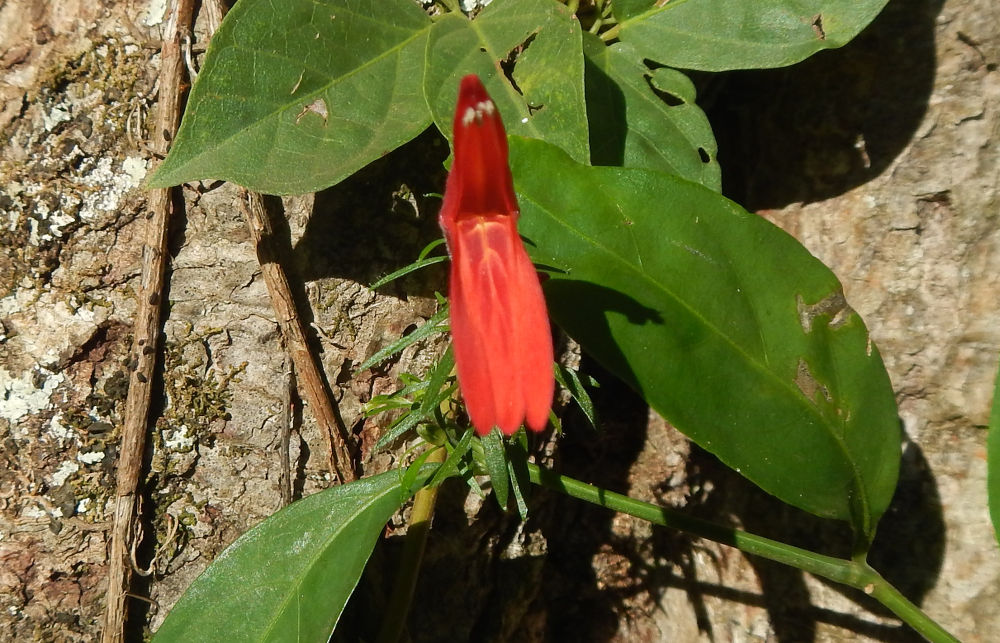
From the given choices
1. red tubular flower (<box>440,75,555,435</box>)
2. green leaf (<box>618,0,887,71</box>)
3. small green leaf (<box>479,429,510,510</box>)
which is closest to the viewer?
red tubular flower (<box>440,75,555,435</box>)

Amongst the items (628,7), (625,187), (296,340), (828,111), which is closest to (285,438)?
(296,340)

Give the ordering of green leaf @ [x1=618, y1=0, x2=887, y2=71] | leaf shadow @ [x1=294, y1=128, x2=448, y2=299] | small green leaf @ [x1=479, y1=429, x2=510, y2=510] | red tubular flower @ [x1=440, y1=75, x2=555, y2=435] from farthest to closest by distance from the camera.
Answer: leaf shadow @ [x1=294, y1=128, x2=448, y2=299] → green leaf @ [x1=618, y1=0, x2=887, y2=71] → small green leaf @ [x1=479, y1=429, x2=510, y2=510] → red tubular flower @ [x1=440, y1=75, x2=555, y2=435]

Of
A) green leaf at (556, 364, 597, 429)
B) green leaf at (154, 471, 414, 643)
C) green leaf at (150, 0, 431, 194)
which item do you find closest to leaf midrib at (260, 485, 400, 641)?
green leaf at (154, 471, 414, 643)

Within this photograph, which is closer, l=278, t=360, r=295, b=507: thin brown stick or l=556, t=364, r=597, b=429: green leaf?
l=556, t=364, r=597, b=429: green leaf

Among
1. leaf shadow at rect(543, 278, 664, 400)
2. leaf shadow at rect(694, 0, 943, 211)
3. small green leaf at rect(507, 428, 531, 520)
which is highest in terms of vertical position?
leaf shadow at rect(694, 0, 943, 211)

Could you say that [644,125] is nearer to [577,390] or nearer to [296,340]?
[577,390]

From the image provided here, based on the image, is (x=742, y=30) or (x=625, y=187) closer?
(x=625, y=187)

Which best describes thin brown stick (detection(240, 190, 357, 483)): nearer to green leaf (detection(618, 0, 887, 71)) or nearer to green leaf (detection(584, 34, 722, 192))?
green leaf (detection(584, 34, 722, 192))
